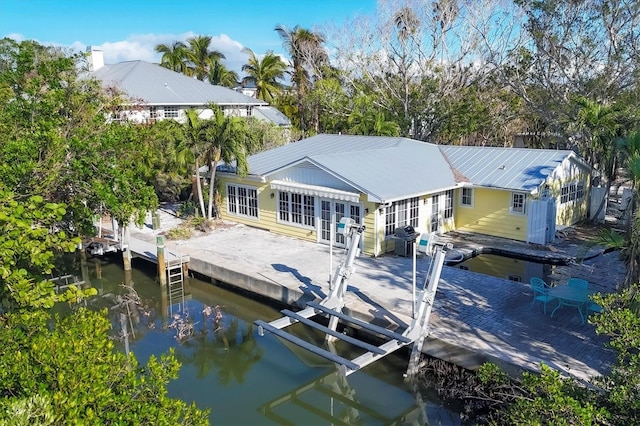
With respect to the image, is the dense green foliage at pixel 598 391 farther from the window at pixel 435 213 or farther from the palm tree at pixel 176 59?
the palm tree at pixel 176 59

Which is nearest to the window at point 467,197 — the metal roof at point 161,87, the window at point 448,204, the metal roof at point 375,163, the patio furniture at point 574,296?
the window at point 448,204

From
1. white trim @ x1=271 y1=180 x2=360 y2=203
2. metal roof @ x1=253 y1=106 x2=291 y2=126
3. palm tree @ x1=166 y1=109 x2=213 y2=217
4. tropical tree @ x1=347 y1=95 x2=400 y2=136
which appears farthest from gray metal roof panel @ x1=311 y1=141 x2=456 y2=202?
metal roof @ x1=253 y1=106 x2=291 y2=126

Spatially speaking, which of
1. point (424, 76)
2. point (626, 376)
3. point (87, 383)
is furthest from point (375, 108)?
point (87, 383)

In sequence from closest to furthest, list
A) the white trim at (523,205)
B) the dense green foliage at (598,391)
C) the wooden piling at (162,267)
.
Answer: the dense green foliage at (598,391), the wooden piling at (162,267), the white trim at (523,205)

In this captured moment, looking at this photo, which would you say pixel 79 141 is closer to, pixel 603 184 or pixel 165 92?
pixel 603 184

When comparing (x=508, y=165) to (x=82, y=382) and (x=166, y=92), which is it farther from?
(x=166, y=92)
